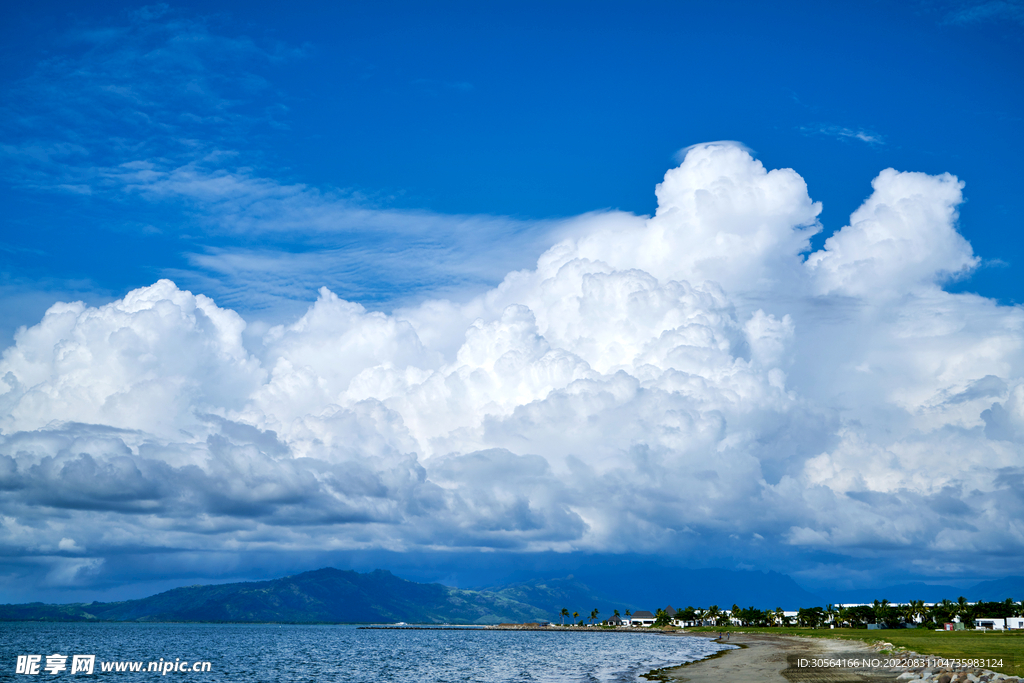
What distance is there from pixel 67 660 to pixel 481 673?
86.0 metres

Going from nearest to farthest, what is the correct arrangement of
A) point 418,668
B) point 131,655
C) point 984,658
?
point 984,658, point 418,668, point 131,655

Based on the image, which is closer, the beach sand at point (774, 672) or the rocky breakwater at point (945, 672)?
the rocky breakwater at point (945, 672)

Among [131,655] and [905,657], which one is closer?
[905,657]

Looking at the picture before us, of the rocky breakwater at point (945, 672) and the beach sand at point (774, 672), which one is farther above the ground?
the rocky breakwater at point (945, 672)

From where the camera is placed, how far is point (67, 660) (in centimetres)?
15062

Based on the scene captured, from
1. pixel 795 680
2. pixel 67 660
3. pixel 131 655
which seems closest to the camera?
pixel 795 680

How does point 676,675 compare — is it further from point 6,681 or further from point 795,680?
point 6,681

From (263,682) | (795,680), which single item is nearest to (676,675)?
(795,680)

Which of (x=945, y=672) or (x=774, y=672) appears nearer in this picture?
(x=945, y=672)

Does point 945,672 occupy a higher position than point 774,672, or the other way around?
point 945,672

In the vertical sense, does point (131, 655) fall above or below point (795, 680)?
below

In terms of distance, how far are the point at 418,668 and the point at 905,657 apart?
81.5 m

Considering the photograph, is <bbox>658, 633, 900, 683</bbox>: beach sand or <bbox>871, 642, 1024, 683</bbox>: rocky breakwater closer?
<bbox>871, 642, 1024, 683</bbox>: rocky breakwater

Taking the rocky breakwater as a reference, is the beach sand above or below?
below
